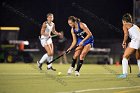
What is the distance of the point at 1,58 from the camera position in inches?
902

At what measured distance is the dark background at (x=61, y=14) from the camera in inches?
1259

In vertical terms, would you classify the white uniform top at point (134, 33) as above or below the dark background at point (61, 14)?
below

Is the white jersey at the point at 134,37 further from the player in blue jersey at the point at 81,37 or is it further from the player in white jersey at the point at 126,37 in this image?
the player in blue jersey at the point at 81,37

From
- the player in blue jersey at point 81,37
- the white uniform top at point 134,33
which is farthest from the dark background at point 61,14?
the white uniform top at point 134,33

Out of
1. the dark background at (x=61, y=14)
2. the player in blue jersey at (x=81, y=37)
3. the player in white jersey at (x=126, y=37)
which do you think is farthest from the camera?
the dark background at (x=61, y=14)

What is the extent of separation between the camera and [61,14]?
32.1 m

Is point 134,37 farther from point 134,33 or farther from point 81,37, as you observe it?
point 81,37

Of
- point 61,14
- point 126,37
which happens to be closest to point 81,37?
point 126,37

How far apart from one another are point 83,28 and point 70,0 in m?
19.3

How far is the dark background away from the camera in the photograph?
105ft

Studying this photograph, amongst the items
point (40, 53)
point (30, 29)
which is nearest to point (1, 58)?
point (40, 53)

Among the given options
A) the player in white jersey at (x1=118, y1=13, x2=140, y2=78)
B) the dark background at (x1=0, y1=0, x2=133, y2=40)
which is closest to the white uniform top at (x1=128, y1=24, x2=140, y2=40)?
the player in white jersey at (x1=118, y1=13, x2=140, y2=78)

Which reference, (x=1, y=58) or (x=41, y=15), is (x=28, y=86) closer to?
(x=1, y=58)

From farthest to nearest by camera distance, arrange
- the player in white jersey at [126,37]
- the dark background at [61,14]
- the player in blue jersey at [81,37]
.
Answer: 1. the dark background at [61,14]
2. the player in blue jersey at [81,37]
3. the player in white jersey at [126,37]
